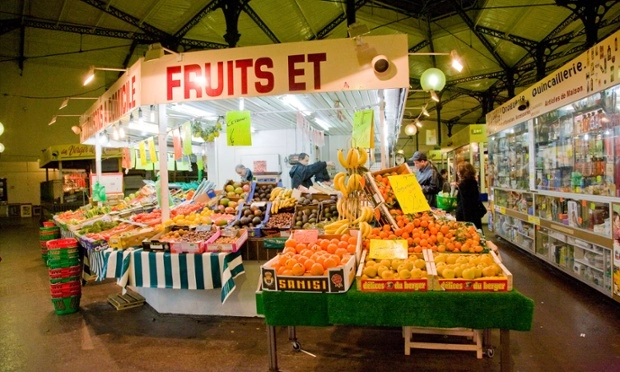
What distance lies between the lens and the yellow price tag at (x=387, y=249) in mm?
3407

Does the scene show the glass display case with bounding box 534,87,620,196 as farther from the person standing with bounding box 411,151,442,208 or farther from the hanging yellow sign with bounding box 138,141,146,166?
the hanging yellow sign with bounding box 138,141,146,166

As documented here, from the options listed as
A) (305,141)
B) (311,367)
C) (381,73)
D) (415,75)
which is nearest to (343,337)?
(311,367)

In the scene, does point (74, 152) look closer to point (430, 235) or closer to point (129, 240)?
point (129, 240)

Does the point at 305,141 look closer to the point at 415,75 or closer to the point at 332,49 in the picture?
the point at 332,49

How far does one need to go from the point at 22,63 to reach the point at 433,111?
23888 mm

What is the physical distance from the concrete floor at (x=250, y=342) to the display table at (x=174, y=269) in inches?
19.1

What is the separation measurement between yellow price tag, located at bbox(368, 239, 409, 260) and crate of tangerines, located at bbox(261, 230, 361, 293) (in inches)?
5.2

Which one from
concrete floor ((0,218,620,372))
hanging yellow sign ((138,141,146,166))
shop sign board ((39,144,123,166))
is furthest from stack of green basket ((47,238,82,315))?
shop sign board ((39,144,123,166))

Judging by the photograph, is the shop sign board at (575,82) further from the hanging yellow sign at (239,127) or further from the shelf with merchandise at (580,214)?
the hanging yellow sign at (239,127)

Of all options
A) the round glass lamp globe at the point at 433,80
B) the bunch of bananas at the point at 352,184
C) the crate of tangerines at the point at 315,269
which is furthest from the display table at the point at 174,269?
the round glass lamp globe at the point at 433,80

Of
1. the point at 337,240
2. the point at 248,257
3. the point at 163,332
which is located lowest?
the point at 163,332

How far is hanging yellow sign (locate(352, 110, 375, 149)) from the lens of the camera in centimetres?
501

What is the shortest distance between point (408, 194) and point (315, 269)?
183 centimetres

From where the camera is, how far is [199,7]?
12.2 meters
